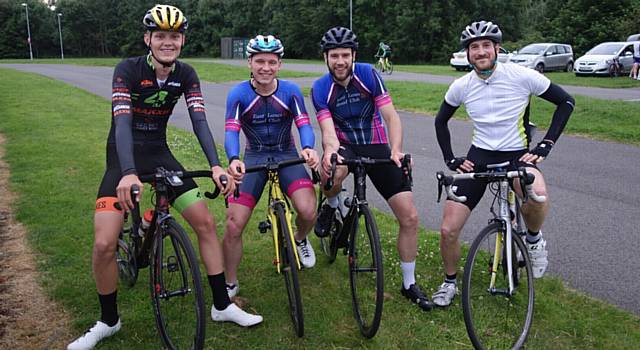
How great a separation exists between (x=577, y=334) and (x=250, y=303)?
2568 mm

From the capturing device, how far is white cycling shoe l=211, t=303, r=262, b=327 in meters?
4.25

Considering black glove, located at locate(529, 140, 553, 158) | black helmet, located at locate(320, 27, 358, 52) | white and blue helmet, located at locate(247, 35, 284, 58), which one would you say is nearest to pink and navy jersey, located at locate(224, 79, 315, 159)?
white and blue helmet, located at locate(247, 35, 284, 58)

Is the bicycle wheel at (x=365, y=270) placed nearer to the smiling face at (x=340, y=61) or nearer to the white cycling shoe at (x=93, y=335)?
the smiling face at (x=340, y=61)

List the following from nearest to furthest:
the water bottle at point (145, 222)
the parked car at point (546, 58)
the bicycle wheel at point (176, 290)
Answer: the bicycle wheel at point (176, 290) → the water bottle at point (145, 222) → the parked car at point (546, 58)

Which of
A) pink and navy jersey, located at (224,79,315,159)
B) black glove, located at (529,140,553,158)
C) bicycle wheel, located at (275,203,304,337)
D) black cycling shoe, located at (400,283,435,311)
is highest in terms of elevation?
pink and navy jersey, located at (224,79,315,159)

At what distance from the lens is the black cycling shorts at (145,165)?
3985 mm

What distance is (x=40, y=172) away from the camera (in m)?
9.32

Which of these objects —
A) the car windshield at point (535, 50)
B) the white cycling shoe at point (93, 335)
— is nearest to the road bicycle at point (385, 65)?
the car windshield at point (535, 50)

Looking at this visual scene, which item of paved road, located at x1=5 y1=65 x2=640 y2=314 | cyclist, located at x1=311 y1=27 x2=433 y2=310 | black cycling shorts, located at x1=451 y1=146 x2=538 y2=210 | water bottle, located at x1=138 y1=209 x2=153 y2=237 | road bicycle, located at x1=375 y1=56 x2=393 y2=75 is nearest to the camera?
water bottle, located at x1=138 y1=209 x2=153 y2=237

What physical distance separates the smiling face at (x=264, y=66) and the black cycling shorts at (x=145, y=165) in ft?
3.09

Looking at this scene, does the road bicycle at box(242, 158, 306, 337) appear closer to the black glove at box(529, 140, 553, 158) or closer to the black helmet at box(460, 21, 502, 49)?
the black helmet at box(460, 21, 502, 49)

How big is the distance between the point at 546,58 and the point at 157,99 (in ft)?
108

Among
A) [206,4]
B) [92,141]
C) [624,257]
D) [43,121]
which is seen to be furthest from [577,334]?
[206,4]

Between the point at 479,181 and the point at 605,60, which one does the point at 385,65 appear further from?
the point at 479,181
